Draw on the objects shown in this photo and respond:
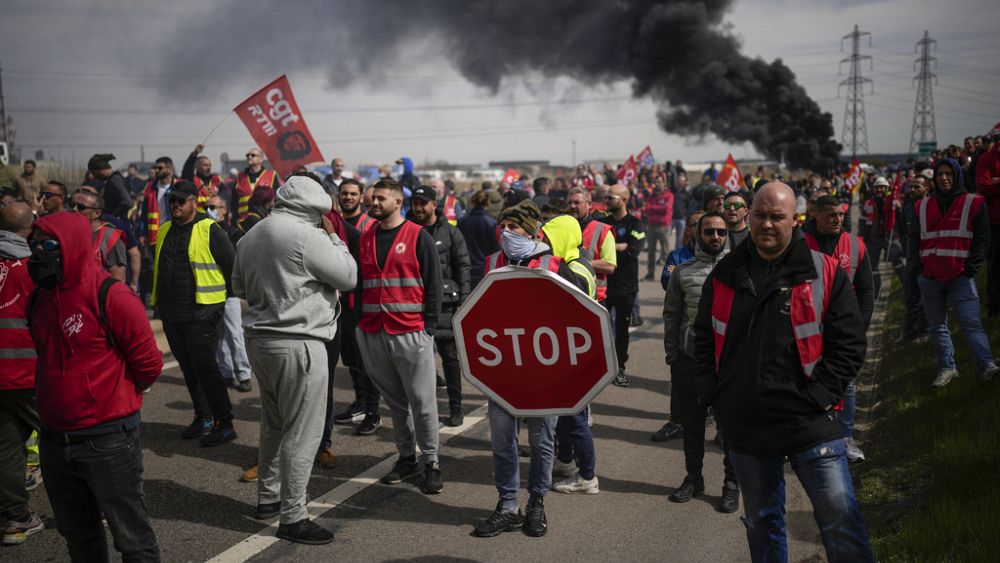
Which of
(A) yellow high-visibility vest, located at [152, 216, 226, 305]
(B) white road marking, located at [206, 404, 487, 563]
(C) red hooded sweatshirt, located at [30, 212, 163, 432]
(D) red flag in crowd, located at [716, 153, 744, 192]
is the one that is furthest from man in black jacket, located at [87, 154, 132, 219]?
(D) red flag in crowd, located at [716, 153, 744, 192]

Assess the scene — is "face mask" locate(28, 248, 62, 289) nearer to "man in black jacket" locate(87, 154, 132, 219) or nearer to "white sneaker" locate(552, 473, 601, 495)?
"white sneaker" locate(552, 473, 601, 495)

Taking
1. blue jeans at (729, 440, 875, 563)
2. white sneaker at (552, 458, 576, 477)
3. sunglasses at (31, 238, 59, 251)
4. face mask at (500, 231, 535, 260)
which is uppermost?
sunglasses at (31, 238, 59, 251)

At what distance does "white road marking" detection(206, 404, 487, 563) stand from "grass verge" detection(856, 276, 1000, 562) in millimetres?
3228

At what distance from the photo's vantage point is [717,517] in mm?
5160

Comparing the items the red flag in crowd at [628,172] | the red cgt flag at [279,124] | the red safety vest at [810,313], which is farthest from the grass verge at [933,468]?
the red flag in crowd at [628,172]

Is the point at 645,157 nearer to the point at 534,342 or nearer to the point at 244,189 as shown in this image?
the point at 244,189

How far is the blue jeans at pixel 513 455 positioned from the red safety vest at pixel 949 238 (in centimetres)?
434

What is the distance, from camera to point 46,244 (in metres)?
3.60

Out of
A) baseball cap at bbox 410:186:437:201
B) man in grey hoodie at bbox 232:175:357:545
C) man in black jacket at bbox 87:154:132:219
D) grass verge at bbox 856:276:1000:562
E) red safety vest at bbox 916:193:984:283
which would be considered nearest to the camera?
grass verge at bbox 856:276:1000:562

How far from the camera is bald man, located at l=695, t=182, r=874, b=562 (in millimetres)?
3285

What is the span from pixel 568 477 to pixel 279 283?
7.93 feet

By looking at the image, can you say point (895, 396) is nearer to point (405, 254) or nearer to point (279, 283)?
point (405, 254)

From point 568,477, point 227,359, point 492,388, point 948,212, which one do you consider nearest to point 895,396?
point 948,212

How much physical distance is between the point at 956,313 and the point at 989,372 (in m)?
0.69
